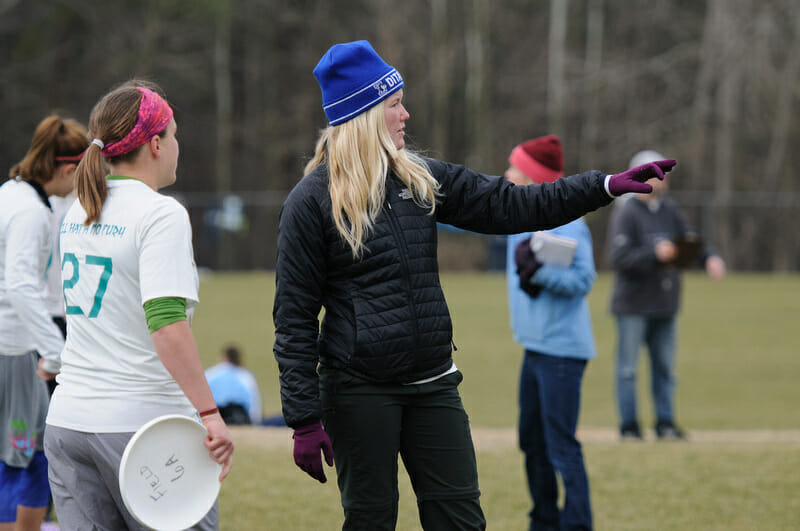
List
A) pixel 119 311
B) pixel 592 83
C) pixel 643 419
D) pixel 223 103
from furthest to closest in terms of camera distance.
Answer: pixel 223 103
pixel 592 83
pixel 643 419
pixel 119 311

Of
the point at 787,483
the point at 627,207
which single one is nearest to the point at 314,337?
the point at 787,483

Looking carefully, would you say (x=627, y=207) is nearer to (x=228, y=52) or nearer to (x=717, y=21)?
(x=717, y=21)

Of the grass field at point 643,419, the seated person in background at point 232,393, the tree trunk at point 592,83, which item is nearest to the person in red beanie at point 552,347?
the grass field at point 643,419

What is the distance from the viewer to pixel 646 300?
7.96m

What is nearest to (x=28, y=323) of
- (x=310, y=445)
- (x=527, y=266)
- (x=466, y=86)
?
(x=310, y=445)

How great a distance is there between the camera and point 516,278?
16.6 ft

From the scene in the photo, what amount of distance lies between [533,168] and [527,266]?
55cm

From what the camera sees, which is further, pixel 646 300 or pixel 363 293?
pixel 646 300

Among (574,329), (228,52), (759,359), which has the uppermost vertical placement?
(228,52)

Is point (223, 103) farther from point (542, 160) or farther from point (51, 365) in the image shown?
point (51, 365)

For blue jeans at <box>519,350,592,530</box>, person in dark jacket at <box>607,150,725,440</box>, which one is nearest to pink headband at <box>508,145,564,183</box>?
blue jeans at <box>519,350,592,530</box>

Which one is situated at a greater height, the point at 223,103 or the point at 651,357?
the point at 223,103

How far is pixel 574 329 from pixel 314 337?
2.03 m

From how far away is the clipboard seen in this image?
4723 mm
